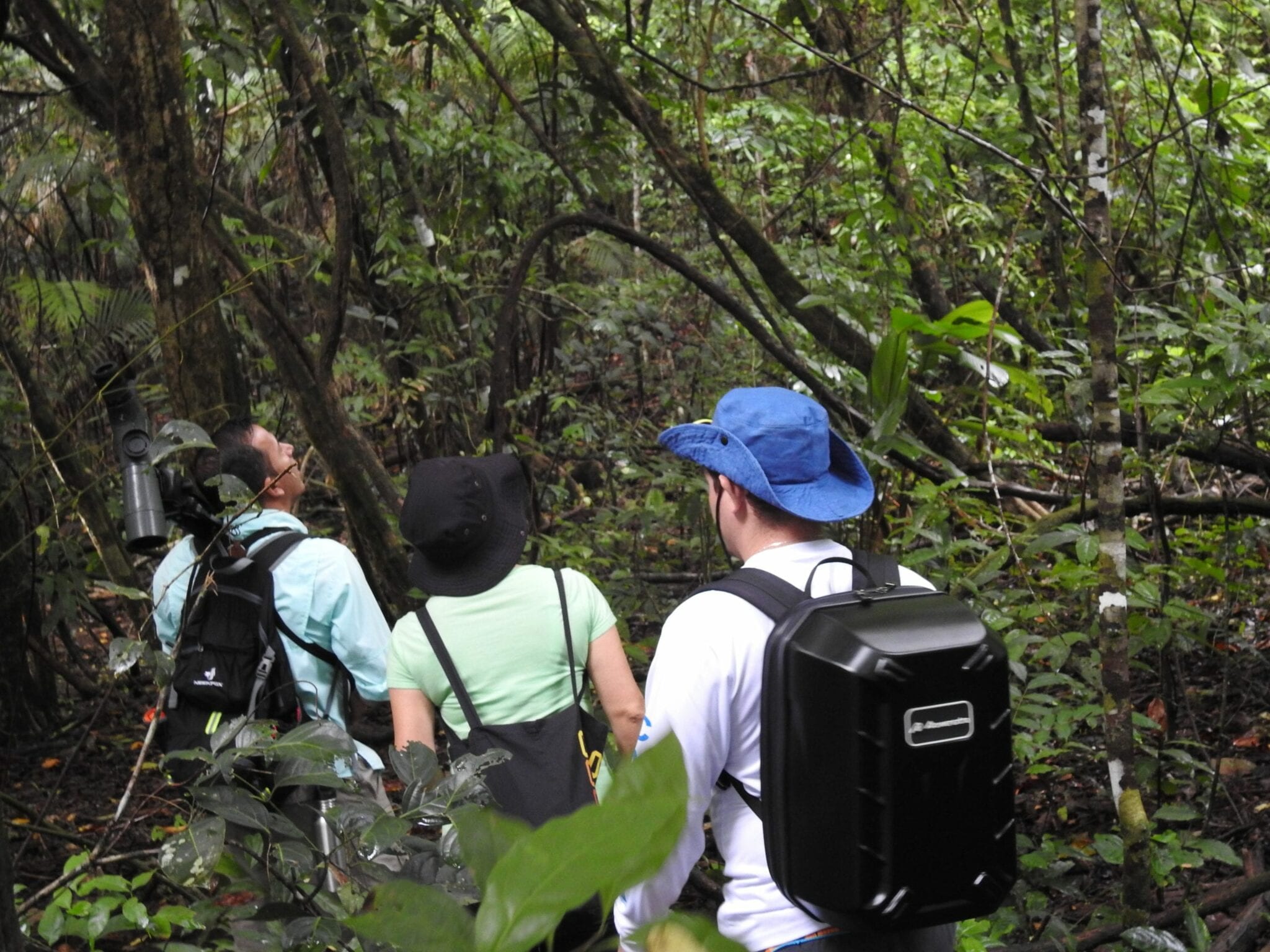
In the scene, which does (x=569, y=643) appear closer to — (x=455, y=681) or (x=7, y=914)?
(x=455, y=681)

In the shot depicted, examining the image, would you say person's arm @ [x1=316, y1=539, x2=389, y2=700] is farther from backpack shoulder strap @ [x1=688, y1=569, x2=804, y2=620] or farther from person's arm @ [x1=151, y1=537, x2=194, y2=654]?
backpack shoulder strap @ [x1=688, y1=569, x2=804, y2=620]

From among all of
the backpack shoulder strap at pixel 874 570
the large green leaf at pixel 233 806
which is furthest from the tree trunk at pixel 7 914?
the backpack shoulder strap at pixel 874 570

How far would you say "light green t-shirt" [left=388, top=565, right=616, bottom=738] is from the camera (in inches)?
117

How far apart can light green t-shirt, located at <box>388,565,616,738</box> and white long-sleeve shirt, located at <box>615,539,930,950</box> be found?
844mm

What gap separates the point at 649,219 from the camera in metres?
11.4

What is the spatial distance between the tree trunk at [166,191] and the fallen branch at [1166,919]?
3.06m

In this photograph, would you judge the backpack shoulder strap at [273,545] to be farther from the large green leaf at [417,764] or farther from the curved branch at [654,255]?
the curved branch at [654,255]

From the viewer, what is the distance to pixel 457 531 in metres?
3.01

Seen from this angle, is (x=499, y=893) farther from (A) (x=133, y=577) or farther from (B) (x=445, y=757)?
(A) (x=133, y=577)

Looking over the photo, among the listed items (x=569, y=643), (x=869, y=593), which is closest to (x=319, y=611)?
(x=569, y=643)

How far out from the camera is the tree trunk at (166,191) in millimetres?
4383

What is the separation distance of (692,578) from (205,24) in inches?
136

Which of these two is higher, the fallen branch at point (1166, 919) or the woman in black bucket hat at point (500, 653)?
the woman in black bucket hat at point (500, 653)

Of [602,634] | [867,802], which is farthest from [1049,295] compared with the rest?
[867,802]
